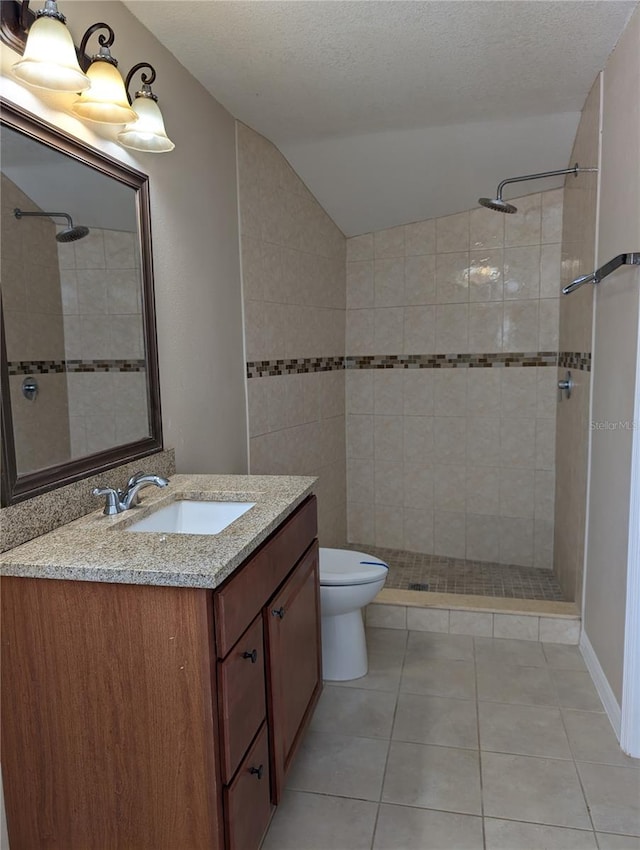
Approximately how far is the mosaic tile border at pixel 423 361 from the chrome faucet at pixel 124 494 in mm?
1524

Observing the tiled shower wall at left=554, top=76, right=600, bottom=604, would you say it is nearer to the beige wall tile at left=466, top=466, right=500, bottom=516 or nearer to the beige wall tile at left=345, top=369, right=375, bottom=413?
the beige wall tile at left=466, top=466, right=500, bottom=516

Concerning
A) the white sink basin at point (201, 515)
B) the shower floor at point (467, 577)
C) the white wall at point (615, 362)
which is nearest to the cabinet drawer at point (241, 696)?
the white sink basin at point (201, 515)

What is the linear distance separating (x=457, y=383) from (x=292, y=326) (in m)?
1.16

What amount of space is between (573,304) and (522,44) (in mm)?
Result: 1270

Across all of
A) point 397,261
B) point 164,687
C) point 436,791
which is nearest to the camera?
point 164,687

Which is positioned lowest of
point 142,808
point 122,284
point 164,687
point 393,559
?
point 393,559

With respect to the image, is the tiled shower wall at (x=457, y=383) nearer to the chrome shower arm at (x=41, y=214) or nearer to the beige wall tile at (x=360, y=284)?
the beige wall tile at (x=360, y=284)

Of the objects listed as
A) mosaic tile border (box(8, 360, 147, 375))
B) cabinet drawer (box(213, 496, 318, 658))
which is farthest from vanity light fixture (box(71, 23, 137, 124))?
cabinet drawer (box(213, 496, 318, 658))

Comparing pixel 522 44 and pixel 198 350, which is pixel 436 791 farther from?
pixel 522 44

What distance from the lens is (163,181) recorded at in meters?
2.03

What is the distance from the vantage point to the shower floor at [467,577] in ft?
10.8

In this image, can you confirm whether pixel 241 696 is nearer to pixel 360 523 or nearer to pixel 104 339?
pixel 104 339

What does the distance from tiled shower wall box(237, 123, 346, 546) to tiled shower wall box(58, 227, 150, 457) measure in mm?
914

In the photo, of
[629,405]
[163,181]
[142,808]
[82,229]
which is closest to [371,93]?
[163,181]
